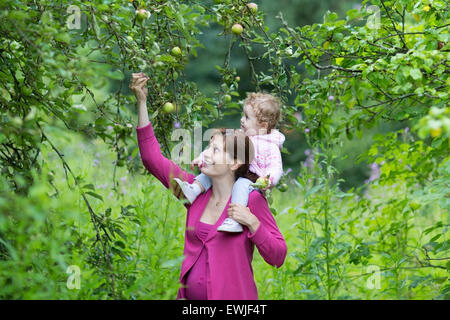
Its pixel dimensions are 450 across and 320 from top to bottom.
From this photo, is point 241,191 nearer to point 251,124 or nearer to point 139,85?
point 251,124

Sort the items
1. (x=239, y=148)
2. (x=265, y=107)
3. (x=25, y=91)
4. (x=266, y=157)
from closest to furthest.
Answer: (x=25, y=91) < (x=239, y=148) < (x=266, y=157) < (x=265, y=107)

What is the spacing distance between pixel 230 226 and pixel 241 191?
152 millimetres

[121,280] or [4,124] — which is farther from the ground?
[4,124]

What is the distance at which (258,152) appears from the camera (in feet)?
8.11

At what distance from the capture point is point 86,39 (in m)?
2.58

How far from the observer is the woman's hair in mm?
2324

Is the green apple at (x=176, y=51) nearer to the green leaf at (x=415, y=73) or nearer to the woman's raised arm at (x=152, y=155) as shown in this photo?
the woman's raised arm at (x=152, y=155)

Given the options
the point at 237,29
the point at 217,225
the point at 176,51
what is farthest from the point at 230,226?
the point at 237,29

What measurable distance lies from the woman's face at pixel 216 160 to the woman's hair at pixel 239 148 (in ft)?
0.06

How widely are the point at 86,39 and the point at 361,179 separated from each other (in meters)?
7.48

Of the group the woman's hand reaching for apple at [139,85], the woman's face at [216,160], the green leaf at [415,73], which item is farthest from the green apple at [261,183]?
the green leaf at [415,73]

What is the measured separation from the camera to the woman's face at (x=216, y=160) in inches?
91.0

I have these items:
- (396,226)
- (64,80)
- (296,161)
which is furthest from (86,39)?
(296,161)
